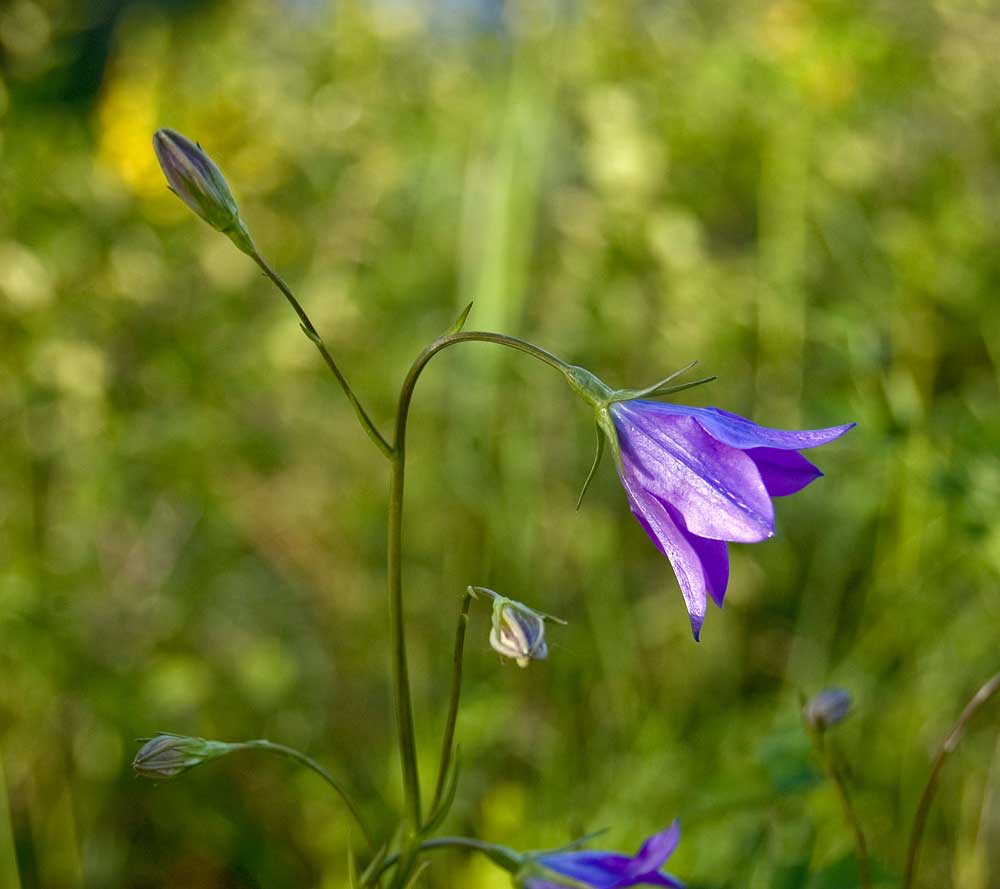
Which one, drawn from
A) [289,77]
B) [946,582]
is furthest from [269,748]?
[289,77]

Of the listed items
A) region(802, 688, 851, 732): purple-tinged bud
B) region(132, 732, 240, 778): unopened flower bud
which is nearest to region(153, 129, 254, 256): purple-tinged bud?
region(132, 732, 240, 778): unopened flower bud

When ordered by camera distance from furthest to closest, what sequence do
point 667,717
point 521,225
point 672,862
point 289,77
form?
point 289,77 < point 521,225 < point 667,717 < point 672,862

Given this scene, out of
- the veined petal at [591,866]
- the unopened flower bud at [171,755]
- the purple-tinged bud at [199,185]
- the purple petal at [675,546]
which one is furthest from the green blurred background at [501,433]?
the purple-tinged bud at [199,185]

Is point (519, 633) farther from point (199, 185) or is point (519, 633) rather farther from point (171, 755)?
point (199, 185)

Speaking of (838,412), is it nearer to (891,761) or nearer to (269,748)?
(891,761)

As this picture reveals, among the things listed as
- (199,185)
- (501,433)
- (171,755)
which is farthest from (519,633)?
(501,433)

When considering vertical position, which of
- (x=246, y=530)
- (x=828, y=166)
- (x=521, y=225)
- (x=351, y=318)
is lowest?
(x=246, y=530)
